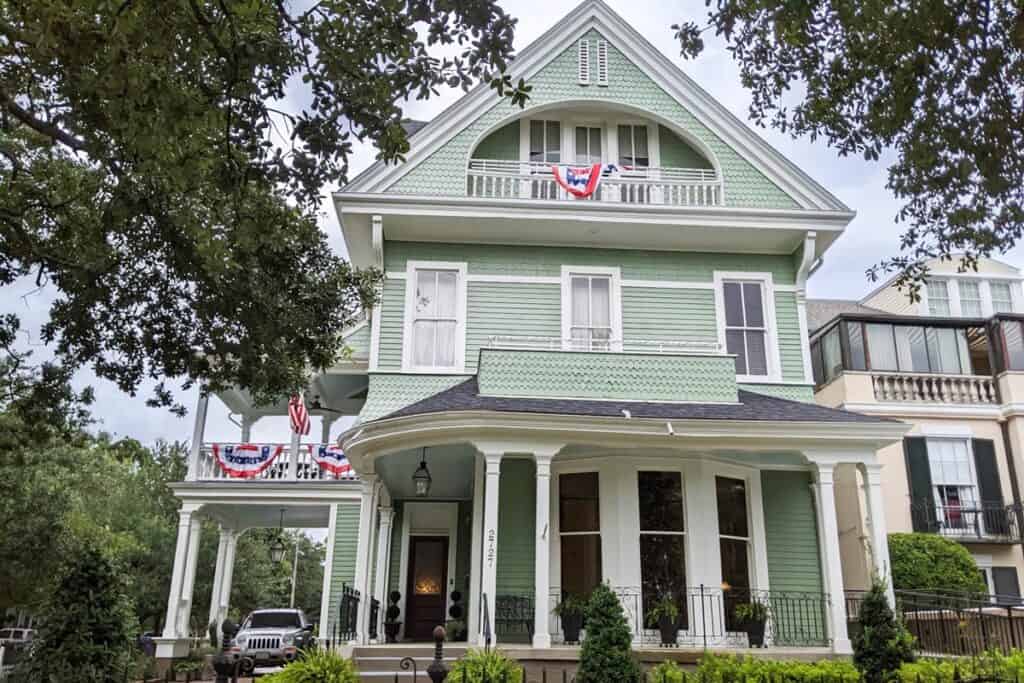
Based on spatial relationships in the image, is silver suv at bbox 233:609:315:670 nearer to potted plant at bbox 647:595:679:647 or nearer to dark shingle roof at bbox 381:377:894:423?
dark shingle roof at bbox 381:377:894:423

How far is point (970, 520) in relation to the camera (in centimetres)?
1698

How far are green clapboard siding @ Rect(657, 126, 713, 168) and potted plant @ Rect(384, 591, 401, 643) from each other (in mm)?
9485

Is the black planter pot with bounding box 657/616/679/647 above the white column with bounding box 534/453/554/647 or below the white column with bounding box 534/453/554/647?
below

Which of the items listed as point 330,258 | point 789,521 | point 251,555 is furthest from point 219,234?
point 251,555

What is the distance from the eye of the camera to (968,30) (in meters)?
8.06

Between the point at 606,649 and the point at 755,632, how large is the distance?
4854mm

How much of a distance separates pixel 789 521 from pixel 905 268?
547 cm

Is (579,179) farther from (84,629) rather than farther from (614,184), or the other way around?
(84,629)

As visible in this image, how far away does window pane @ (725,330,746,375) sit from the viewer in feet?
47.3

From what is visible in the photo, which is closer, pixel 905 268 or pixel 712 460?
pixel 905 268

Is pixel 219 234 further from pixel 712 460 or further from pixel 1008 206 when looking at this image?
pixel 1008 206

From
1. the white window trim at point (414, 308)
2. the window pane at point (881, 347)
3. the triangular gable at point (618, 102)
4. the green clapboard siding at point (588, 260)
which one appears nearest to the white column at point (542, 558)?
the white window trim at point (414, 308)

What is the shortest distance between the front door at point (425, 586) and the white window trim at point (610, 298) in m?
4.73

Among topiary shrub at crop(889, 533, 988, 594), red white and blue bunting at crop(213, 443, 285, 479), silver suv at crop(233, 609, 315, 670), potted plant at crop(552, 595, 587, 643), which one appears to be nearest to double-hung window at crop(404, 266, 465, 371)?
potted plant at crop(552, 595, 587, 643)
